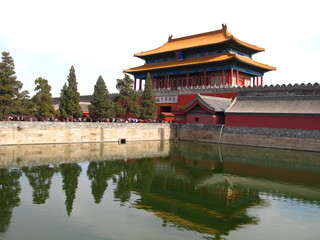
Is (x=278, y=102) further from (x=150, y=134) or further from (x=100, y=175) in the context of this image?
(x=100, y=175)

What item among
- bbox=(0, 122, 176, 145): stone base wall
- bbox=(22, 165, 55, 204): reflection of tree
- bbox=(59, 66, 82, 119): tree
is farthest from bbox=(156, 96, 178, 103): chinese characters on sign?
bbox=(22, 165, 55, 204): reflection of tree

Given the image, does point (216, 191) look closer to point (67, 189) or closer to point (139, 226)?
point (139, 226)

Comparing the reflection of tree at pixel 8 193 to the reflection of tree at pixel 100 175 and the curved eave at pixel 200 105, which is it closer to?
the reflection of tree at pixel 100 175

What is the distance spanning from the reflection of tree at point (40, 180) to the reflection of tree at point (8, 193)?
2.09 ft

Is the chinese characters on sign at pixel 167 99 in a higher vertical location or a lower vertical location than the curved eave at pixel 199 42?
lower

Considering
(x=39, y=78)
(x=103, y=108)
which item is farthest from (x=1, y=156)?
(x=103, y=108)

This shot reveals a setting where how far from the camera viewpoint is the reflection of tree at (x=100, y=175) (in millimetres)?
14438

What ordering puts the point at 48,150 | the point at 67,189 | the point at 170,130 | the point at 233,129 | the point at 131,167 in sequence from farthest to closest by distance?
the point at 170,130, the point at 233,129, the point at 48,150, the point at 131,167, the point at 67,189

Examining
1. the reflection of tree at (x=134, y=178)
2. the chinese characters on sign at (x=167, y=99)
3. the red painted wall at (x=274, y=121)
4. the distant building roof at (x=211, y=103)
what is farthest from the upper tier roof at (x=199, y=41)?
the reflection of tree at (x=134, y=178)

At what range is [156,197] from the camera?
13.7 metres

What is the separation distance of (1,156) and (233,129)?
22.9 m

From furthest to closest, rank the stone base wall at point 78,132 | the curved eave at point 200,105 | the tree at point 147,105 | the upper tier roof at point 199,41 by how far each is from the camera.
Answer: the upper tier roof at point 199,41 → the tree at point 147,105 → the curved eave at point 200,105 → the stone base wall at point 78,132

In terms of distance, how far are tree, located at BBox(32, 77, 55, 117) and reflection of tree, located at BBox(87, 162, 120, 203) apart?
1296 cm

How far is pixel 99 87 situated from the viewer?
34875 millimetres
